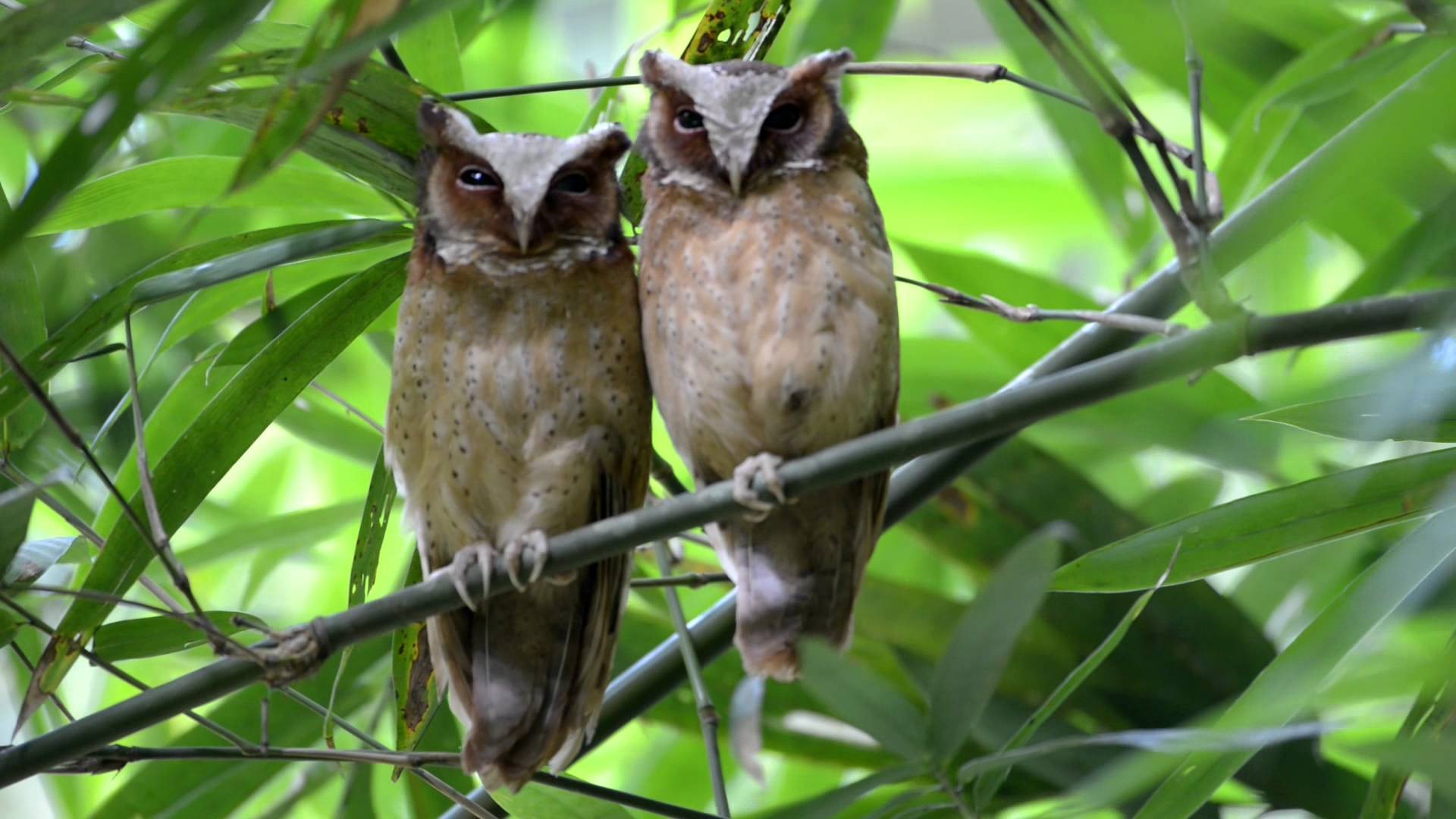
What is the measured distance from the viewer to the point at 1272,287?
2428mm

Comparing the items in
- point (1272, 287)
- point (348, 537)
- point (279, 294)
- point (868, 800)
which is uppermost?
point (348, 537)

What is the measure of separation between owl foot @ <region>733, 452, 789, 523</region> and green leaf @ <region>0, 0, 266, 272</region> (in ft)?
1.75

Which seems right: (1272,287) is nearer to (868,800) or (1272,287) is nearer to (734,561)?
(868,800)

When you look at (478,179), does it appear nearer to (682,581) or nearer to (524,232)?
(524,232)

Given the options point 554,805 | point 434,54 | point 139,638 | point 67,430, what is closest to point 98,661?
point 139,638

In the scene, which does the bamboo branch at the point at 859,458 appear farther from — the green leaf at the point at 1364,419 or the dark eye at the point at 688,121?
the dark eye at the point at 688,121

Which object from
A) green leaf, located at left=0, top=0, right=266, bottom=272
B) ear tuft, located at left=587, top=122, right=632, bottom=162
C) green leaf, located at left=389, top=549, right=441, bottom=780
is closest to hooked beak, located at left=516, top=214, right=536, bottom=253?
ear tuft, located at left=587, top=122, right=632, bottom=162

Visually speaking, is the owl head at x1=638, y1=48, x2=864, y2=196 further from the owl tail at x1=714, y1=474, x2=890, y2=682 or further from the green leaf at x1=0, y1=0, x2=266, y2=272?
the green leaf at x1=0, y1=0, x2=266, y2=272

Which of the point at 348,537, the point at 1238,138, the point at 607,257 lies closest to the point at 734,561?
the point at 607,257

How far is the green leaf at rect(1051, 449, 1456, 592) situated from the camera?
3.91ft

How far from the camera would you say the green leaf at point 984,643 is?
2.93ft

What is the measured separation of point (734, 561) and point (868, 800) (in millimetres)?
645

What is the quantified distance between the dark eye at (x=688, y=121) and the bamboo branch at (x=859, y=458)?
1.66 feet

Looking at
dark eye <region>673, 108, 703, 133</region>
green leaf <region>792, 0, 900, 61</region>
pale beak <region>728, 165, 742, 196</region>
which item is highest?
green leaf <region>792, 0, 900, 61</region>
